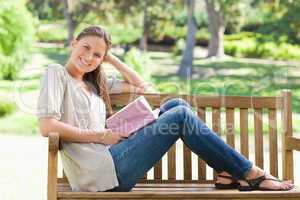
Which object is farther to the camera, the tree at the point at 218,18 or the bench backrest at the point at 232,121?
the tree at the point at 218,18

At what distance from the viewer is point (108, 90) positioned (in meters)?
3.94

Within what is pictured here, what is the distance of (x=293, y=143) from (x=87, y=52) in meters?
1.46

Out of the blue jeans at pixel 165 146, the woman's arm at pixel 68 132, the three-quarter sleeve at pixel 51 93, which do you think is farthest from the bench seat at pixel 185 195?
the three-quarter sleeve at pixel 51 93

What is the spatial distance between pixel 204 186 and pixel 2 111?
10102 mm

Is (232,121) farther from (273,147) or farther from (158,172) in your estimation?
(158,172)

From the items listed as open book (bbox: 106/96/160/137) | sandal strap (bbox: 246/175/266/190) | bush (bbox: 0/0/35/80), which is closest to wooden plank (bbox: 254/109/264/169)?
sandal strap (bbox: 246/175/266/190)

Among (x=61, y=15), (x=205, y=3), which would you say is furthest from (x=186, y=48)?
(x=61, y=15)

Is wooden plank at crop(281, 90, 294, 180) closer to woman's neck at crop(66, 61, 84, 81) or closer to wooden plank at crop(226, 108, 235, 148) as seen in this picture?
wooden plank at crop(226, 108, 235, 148)

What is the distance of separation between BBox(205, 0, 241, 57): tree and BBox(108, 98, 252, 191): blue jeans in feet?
52.8

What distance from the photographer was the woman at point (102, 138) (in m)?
3.28

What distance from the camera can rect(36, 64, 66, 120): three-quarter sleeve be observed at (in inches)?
129

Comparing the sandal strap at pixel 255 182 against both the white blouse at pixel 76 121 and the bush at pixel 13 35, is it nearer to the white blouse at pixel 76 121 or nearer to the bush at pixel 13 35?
the white blouse at pixel 76 121

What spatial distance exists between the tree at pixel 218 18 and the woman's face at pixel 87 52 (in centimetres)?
1594

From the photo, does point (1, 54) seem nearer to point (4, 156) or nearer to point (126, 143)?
point (4, 156)
